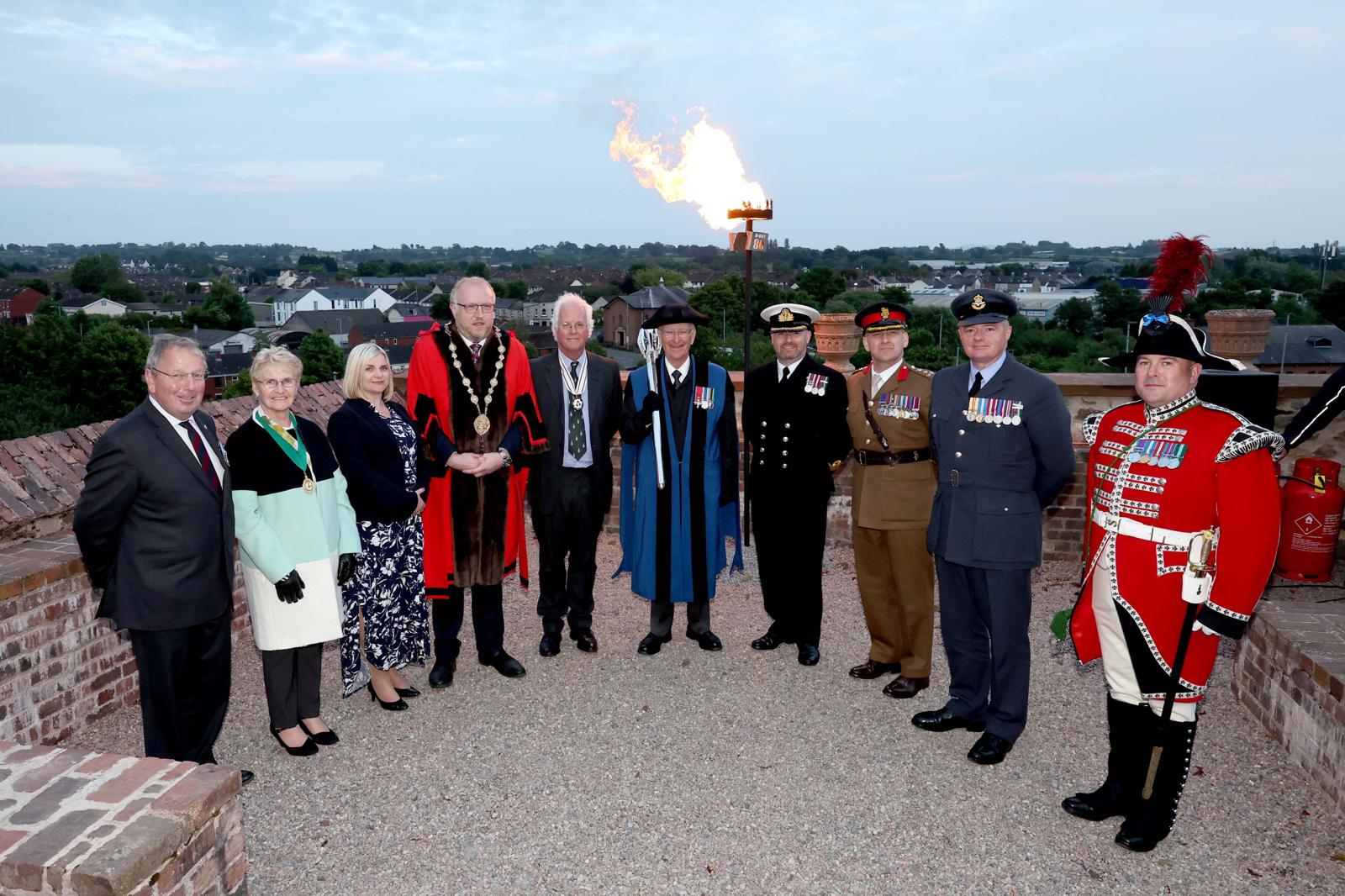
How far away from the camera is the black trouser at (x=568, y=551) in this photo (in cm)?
539

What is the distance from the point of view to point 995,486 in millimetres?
4195

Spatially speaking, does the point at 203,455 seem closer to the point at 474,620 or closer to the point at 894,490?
the point at 474,620

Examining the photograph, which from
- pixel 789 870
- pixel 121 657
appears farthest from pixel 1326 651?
pixel 121 657

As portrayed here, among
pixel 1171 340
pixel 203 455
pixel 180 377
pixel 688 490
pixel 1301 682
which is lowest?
pixel 1301 682

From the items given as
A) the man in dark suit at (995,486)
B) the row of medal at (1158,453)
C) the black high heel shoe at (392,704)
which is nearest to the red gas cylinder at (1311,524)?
the man in dark suit at (995,486)

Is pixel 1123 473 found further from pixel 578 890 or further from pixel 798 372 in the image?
pixel 578 890

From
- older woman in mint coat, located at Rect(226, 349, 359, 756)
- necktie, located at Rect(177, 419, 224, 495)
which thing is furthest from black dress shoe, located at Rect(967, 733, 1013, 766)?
necktie, located at Rect(177, 419, 224, 495)

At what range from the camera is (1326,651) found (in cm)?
415

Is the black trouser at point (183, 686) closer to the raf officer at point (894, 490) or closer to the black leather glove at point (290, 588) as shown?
the black leather glove at point (290, 588)

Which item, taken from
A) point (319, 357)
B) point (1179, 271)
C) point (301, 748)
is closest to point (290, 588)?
point (301, 748)

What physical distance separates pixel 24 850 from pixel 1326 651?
5.16m

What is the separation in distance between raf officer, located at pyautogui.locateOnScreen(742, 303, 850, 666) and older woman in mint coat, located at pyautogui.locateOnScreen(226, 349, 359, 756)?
2382 millimetres

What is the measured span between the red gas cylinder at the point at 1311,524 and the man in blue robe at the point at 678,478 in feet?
11.3

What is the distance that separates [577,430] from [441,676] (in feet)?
5.37
